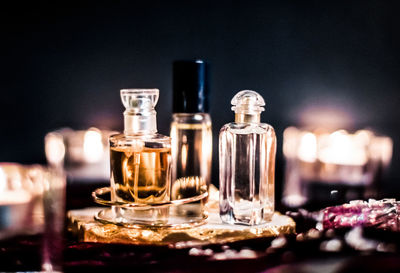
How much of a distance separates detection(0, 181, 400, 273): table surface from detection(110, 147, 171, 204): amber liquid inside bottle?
0.07 metres

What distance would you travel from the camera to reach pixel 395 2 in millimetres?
1884

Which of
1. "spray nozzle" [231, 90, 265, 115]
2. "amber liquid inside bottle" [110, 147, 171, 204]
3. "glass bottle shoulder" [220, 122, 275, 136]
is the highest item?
"spray nozzle" [231, 90, 265, 115]

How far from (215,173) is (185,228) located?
110 cm

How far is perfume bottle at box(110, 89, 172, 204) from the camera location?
683mm

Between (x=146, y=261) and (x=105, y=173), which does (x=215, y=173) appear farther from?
(x=146, y=261)

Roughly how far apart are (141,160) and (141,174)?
2cm

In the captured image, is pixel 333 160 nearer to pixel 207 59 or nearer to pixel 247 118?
pixel 207 59

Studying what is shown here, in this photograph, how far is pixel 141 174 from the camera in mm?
684

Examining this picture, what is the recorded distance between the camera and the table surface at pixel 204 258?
0.56 m

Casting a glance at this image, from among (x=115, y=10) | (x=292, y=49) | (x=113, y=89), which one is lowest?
(x=113, y=89)

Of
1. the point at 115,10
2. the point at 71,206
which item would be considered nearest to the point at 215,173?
the point at 115,10

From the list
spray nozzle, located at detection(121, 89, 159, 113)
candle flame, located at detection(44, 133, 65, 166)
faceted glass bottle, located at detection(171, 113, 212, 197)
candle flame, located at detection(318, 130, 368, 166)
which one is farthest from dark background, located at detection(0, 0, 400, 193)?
spray nozzle, located at detection(121, 89, 159, 113)

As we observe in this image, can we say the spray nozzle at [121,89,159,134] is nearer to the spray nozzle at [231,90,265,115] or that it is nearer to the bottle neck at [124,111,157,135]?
the bottle neck at [124,111,157,135]

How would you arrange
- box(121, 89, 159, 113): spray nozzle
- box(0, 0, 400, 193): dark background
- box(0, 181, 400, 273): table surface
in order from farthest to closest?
box(0, 0, 400, 193): dark background
box(121, 89, 159, 113): spray nozzle
box(0, 181, 400, 273): table surface
